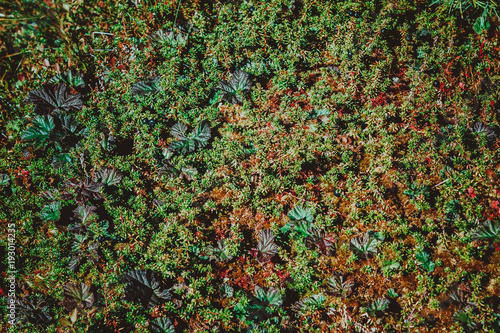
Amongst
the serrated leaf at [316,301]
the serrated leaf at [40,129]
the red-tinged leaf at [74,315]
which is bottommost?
the red-tinged leaf at [74,315]

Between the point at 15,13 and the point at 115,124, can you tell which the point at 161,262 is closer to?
the point at 115,124

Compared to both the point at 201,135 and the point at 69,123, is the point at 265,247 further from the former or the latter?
the point at 69,123

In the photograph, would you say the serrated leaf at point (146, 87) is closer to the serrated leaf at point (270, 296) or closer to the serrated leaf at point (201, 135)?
the serrated leaf at point (201, 135)

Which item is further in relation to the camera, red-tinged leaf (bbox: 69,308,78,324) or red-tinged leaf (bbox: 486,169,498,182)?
red-tinged leaf (bbox: 486,169,498,182)

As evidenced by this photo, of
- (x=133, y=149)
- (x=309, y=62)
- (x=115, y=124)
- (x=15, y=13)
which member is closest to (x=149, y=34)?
(x=115, y=124)

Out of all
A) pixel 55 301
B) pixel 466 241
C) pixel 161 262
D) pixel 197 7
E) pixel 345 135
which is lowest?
pixel 55 301

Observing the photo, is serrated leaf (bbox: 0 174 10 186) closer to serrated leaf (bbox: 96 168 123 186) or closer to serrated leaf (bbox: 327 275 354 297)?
serrated leaf (bbox: 96 168 123 186)

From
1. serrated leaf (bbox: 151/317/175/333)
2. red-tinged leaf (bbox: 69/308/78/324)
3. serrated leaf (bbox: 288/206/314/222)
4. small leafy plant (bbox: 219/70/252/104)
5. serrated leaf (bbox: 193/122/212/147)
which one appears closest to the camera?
serrated leaf (bbox: 151/317/175/333)

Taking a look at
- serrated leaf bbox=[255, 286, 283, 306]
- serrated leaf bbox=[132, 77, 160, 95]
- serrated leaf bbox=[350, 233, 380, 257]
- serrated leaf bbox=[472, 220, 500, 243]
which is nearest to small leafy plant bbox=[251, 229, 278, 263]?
serrated leaf bbox=[255, 286, 283, 306]

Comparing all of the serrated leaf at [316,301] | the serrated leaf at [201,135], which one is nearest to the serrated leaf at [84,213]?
the serrated leaf at [201,135]
